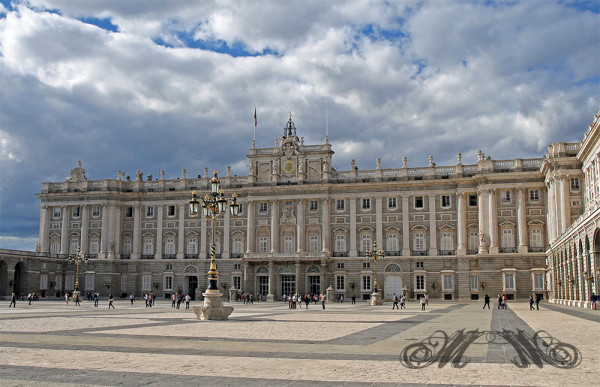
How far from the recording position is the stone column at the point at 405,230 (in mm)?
74000

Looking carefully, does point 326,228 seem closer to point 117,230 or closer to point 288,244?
point 288,244

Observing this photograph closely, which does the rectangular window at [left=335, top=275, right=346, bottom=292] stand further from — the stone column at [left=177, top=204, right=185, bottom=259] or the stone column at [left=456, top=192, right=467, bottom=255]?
the stone column at [left=177, top=204, right=185, bottom=259]

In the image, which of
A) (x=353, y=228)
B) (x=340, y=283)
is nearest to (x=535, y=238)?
(x=353, y=228)

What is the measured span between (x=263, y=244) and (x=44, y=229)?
102ft

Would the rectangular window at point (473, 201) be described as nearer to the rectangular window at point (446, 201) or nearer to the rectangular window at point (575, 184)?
the rectangular window at point (446, 201)

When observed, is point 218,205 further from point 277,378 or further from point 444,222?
point 444,222

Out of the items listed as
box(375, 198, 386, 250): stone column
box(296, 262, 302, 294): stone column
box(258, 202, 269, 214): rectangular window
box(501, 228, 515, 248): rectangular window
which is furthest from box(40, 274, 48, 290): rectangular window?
box(501, 228, 515, 248): rectangular window

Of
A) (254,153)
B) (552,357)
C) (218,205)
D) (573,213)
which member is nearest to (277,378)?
(552,357)

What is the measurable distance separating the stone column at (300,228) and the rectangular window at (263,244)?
13.8 feet

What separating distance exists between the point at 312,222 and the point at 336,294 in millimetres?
9450

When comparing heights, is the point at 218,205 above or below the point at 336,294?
above

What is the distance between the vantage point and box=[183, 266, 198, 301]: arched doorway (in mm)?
80875

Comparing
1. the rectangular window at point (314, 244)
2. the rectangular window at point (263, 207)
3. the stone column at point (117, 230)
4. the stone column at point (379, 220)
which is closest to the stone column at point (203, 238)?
the rectangular window at point (263, 207)

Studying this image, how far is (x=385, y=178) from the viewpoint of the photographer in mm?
75875
